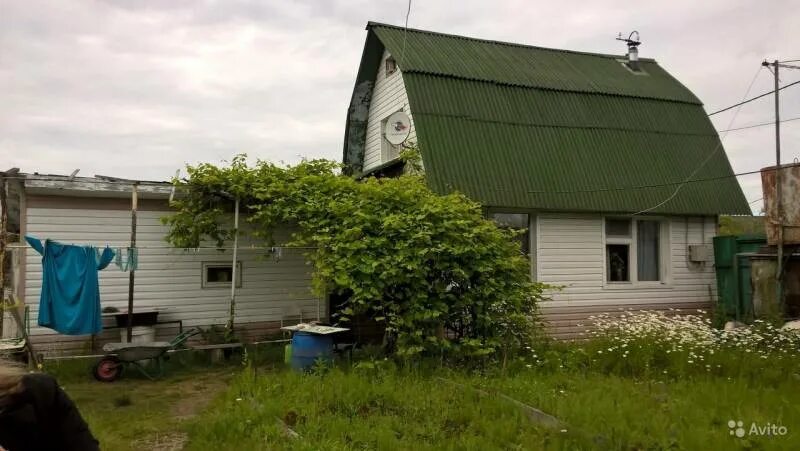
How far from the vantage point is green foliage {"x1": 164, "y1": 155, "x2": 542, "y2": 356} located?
8.74m

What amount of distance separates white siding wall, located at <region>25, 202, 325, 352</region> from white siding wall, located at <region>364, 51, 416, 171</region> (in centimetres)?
449

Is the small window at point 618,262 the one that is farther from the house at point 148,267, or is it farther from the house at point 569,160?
the house at point 148,267

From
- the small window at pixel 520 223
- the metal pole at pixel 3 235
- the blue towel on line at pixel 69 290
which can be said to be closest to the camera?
the metal pole at pixel 3 235

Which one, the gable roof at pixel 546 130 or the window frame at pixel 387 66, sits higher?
the window frame at pixel 387 66

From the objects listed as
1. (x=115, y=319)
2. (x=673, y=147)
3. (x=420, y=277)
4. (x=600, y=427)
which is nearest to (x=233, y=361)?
(x=115, y=319)

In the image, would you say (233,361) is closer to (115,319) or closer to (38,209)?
(115,319)

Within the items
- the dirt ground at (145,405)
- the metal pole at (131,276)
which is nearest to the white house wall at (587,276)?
the dirt ground at (145,405)

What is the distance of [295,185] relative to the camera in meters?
10.4

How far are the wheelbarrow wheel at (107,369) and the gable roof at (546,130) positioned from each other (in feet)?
21.0

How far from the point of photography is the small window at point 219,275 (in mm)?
11445

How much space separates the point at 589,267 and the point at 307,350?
23.7 feet

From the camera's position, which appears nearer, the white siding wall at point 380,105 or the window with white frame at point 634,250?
the window with white frame at point 634,250

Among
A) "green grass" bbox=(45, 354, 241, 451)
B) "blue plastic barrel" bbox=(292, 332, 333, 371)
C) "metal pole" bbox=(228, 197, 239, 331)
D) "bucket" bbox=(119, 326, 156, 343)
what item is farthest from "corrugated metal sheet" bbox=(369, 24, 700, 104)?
"green grass" bbox=(45, 354, 241, 451)

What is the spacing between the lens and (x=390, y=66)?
15.0 m
